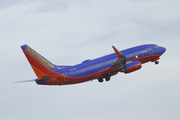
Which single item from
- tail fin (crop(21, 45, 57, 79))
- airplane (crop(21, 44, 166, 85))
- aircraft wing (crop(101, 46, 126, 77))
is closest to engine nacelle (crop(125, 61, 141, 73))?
airplane (crop(21, 44, 166, 85))

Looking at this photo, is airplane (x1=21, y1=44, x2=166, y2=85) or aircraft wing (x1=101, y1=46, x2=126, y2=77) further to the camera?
aircraft wing (x1=101, y1=46, x2=126, y2=77)

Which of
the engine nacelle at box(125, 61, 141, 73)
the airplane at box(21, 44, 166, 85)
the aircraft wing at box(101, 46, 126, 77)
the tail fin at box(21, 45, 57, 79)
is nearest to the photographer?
the tail fin at box(21, 45, 57, 79)

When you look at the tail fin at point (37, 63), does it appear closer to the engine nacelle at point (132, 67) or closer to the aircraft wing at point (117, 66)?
Answer: the aircraft wing at point (117, 66)

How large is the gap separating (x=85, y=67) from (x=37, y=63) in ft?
34.0

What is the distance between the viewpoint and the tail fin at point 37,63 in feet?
232

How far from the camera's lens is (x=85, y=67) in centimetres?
7412

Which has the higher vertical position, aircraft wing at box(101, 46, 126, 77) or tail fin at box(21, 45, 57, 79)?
tail fin at box(21, 45, 57, 79)

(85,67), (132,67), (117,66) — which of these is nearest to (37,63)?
(85,67)

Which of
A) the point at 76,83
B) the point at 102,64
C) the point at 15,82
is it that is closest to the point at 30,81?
the point at 15,82

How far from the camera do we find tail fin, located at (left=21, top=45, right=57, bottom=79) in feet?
232

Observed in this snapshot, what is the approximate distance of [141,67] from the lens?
254 feet

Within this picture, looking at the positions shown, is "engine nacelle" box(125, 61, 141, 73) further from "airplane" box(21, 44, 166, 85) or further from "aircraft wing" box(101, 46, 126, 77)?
"aircraft wing" box(101, 46, 126, 77)

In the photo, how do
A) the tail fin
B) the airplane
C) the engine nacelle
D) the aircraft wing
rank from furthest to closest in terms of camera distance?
1. the engine nacelle
2. the aircraft wing
3. the airplane
4. the tail fin

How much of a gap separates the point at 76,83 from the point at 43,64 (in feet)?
27.5
